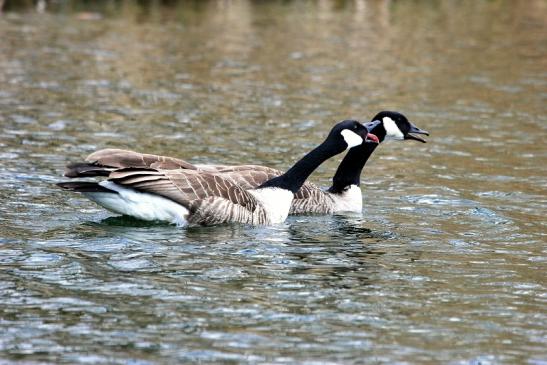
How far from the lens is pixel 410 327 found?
9047 millimetres

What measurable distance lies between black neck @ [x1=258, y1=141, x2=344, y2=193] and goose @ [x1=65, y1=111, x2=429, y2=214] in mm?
472

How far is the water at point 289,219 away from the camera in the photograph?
345 inches

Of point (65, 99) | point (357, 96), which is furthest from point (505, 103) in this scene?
point (65, 99)

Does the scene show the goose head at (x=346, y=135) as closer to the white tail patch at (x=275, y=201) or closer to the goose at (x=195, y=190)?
the goose at (x=195, y=190)

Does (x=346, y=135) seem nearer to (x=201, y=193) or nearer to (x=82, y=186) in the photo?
(x=201, y=193)

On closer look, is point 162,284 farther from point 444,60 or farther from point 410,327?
point 444,60

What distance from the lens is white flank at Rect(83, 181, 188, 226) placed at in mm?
12039

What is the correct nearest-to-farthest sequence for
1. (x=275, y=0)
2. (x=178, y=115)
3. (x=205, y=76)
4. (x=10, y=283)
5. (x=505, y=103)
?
(x=10, y=283) → (x=178, y=115) → (x=505, y=103) → (x=205, y=76) → (x=275, y=0)

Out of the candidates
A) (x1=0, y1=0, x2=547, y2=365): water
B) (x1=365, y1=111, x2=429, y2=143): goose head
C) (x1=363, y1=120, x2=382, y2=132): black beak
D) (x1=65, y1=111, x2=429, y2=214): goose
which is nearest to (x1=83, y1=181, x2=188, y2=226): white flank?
(x1=0, y1=0, x2=547, y2=365): water

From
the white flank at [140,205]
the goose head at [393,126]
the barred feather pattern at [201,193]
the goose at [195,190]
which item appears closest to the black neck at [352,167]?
the goose head at [393,126]

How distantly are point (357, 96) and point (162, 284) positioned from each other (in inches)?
509

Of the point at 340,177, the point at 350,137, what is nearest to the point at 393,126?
the point at 340,177

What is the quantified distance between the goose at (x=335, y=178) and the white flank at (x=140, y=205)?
1.10ft

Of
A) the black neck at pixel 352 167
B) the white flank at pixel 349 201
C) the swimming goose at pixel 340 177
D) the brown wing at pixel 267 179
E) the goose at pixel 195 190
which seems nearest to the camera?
the goose at pixel 195 190
